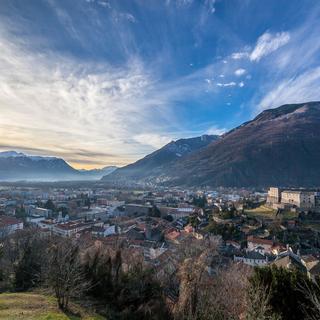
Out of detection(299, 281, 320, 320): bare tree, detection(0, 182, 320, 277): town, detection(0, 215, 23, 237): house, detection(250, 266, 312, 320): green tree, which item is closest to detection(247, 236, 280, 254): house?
detection(0, 182, 320, 277): town

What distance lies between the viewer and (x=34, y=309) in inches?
685

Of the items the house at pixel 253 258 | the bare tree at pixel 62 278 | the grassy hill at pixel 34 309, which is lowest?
the house at pixel 253 258

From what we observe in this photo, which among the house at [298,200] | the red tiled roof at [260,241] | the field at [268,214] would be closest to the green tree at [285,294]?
the red tiled roof at [260,241]

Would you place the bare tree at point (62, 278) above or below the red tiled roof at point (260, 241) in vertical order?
above

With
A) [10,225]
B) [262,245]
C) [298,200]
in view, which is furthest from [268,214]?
[10,225]

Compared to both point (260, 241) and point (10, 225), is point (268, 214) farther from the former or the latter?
point (10, 225)

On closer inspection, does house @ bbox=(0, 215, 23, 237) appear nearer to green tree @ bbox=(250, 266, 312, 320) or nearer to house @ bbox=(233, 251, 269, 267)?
house @ bbox=(233, 251, 269, 267)

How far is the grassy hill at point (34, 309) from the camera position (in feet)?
52.1

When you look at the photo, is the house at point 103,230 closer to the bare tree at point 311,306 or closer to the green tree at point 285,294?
the green tree at point 285,294

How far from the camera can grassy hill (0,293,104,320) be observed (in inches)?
625

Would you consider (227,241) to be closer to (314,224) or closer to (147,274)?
(314,224)

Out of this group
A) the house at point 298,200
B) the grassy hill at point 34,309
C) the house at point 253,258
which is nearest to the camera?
the grassy hill at point 34,309

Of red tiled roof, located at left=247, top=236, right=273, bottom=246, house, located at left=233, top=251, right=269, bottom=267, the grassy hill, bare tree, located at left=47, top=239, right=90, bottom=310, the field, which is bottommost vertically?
house, located at left=233, top=251, right=269, bottom=267

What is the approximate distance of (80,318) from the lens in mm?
17172
